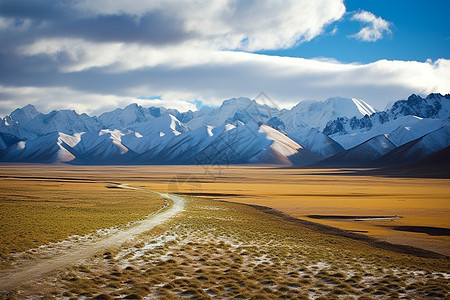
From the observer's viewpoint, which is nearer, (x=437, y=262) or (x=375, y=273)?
(x=375, y=273)

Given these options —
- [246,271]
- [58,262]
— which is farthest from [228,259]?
[58,262]

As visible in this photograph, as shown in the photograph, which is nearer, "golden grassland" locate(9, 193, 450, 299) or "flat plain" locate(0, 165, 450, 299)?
"golden grassland" locate(9, 193, 450, 299)

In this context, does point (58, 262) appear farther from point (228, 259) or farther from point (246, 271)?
point (246, 271)

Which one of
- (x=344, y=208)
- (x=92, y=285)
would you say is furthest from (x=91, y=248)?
(x=344, y=208)

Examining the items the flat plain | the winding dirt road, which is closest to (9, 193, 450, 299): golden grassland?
the flat plain

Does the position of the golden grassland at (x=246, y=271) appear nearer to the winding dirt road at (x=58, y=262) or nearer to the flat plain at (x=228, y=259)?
the flat plain at (x=228, y=259)

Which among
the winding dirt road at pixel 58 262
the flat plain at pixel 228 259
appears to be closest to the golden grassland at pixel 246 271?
the flat plain at pixel 228 259

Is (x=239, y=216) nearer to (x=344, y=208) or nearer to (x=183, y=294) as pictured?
(x=344, y=208)

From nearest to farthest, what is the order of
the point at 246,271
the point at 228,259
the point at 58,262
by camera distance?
the point at 246,271 → the point at 58,262 → the point at 228,259

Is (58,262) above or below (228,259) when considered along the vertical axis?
above

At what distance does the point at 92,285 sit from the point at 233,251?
8784mm

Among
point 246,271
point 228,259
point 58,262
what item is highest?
point 58,262

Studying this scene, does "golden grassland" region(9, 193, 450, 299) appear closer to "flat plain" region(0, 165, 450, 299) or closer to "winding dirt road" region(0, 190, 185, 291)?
"flat plain" region(0, 165, 450, 299)

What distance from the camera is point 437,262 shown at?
64.3 ft
